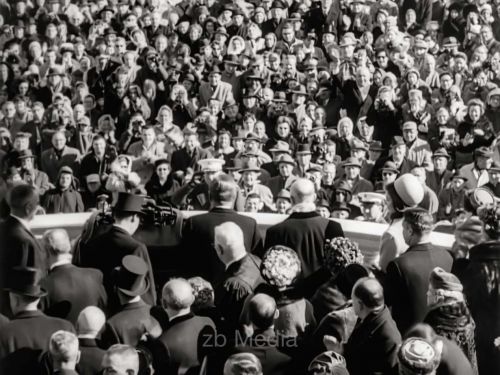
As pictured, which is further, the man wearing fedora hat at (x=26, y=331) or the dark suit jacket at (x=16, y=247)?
the dark suit jacket at (x=16, y=247)

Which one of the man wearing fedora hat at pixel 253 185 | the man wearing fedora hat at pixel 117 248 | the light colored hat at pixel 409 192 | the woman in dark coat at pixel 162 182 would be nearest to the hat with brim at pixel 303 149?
the man wearing fedora hat at pixel 253 185

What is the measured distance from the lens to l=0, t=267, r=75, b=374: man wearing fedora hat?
4.87 metres

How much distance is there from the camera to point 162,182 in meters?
7.62

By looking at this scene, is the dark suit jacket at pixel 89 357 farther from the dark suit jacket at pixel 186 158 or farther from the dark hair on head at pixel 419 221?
the dark suit jacket at pixel 186 158

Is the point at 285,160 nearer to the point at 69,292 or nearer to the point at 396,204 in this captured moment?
the point at 396,204

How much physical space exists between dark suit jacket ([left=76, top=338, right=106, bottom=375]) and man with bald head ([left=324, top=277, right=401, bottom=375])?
48.7 inches

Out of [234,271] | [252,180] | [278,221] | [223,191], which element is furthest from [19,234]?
[252,180]

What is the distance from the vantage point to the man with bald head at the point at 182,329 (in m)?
4.78

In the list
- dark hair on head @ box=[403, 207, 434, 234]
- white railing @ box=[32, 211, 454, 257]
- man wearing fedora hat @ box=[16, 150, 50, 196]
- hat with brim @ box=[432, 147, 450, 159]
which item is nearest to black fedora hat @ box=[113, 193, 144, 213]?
white railing @ box=[32, 211, 454, 257]

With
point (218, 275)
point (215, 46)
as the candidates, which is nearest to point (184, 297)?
point (218, 275)

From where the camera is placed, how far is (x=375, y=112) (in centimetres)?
880

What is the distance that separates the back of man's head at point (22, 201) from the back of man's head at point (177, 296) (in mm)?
1287

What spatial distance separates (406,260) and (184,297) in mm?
1296

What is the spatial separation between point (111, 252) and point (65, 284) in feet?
1.29
